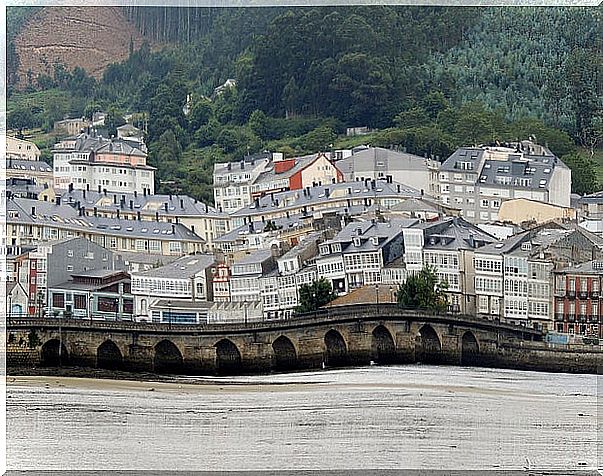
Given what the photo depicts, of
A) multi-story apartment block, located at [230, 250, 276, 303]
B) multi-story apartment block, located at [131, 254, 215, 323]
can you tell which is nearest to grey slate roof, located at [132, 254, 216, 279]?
multi-story apartment block, located at [131, 254, 215, 323]

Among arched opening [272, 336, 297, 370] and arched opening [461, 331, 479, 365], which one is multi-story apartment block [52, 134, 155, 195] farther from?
arched opening [461, 331, 479, 365]

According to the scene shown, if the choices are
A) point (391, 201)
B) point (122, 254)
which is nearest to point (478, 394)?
point (391, 201)

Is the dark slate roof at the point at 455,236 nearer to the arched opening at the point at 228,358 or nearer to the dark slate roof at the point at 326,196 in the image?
the dark slate roof at the point at 326,196

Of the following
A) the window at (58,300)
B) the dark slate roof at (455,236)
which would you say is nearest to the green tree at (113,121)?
the window at (58,300)

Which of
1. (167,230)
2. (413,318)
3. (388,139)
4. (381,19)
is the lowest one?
(413,318)

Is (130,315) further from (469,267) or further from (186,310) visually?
(469,267)

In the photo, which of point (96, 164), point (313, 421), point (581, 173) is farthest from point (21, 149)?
point (581, 173)

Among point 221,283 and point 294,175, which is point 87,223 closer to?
point 221,283
